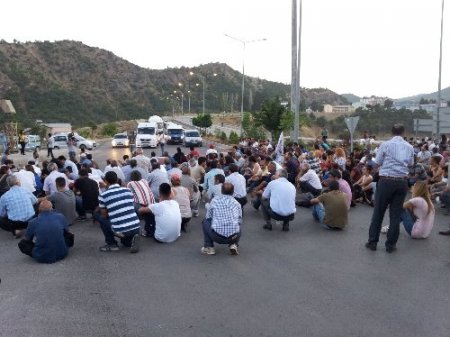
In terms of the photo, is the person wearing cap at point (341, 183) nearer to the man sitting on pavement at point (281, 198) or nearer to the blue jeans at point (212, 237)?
the man sitting on pavement at point (281, 198)

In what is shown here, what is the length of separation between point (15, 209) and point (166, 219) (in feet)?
10.2

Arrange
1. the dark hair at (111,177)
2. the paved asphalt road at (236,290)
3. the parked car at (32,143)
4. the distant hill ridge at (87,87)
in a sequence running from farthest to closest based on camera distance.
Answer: the distant hill ridge at (87,87)
the parked car at (32,143)
the dark hair at (111,177)
the paved asphalt road at (236,290)

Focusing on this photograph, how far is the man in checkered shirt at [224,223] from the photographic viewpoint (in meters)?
8.58

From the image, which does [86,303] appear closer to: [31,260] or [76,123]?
[31,260]

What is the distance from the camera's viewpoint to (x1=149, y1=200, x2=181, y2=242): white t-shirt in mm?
9367

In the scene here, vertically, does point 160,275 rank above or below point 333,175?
below

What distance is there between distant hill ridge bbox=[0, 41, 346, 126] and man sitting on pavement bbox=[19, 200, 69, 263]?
66.4 metres

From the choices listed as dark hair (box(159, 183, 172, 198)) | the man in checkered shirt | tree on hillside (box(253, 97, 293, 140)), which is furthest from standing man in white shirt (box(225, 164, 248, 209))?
tree on hillside (box(253, 97, 293, 140))

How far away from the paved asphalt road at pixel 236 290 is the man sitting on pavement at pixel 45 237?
191mm

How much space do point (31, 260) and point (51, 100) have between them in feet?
302

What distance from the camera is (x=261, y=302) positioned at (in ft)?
21.1

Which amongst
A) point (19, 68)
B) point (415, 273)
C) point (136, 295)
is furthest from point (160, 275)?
point (19, 68)

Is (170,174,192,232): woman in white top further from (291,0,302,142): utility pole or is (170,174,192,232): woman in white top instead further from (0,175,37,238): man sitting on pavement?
(291,0,302,142): utility pole

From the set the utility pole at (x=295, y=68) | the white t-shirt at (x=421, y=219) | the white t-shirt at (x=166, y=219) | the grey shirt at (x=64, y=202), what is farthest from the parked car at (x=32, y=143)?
the white t-shirt at (x=421, y=219)
